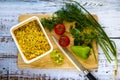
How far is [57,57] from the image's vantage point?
139cm

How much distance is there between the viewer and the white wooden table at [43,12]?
141 centimetres

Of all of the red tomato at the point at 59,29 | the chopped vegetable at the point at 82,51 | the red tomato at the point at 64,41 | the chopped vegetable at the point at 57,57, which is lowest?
the chopped vegetable at the point at 57,57

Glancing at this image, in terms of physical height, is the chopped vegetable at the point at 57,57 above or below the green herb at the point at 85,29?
below

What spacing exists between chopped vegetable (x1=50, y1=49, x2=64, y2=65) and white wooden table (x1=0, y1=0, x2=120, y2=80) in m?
0.04

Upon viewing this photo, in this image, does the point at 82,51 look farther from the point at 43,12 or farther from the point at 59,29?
the point at 43,12

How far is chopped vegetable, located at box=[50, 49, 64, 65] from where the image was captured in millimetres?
1390

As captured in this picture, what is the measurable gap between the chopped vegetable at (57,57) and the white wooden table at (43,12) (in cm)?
4

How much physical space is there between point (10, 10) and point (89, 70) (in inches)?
15.2

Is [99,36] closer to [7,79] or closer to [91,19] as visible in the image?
[91,19]

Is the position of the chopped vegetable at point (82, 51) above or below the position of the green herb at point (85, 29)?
below

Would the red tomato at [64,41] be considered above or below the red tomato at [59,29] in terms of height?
below

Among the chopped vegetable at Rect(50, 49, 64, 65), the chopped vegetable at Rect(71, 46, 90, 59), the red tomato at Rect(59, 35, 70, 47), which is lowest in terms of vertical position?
the chopped vegetable at Rect(50, 49, 64, 65)

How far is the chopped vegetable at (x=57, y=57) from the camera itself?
54.7 inches

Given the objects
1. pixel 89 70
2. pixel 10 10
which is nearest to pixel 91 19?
pixel 89 70
